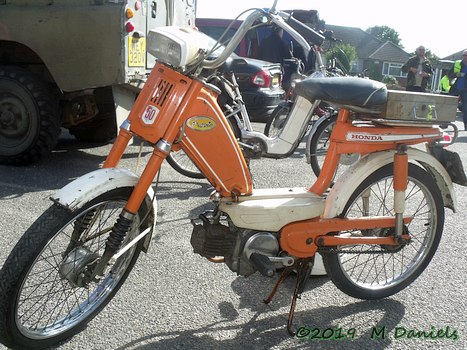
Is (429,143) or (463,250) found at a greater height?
(429,143)

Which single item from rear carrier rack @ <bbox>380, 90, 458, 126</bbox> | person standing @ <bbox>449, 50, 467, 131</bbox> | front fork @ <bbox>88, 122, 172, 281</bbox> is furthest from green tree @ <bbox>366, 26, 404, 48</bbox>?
front fork @ <bbox>88, 122, 172, 281</bbox>

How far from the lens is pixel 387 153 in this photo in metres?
2.66

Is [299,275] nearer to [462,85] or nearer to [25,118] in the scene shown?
[25,118]

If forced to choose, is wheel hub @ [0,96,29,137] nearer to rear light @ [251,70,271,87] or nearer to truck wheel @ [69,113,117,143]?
truck wheel @ [69,113,117,143]

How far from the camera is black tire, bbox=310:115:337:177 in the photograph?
196 inches

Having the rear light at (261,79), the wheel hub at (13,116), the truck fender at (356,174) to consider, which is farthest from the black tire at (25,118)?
the truck fender at (356,174)

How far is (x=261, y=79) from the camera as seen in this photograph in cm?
714

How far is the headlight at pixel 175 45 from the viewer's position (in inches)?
86.3

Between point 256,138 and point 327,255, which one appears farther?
point 256,138

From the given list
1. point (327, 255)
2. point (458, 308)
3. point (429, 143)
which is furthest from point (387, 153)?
point (458, 308)

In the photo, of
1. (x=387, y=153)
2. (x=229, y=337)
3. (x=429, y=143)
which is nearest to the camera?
(x=229, y=337)

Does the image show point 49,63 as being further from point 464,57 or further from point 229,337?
point 464,57

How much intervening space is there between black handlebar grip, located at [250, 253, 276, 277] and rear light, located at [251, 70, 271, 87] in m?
4.93

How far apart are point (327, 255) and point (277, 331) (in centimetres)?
49
